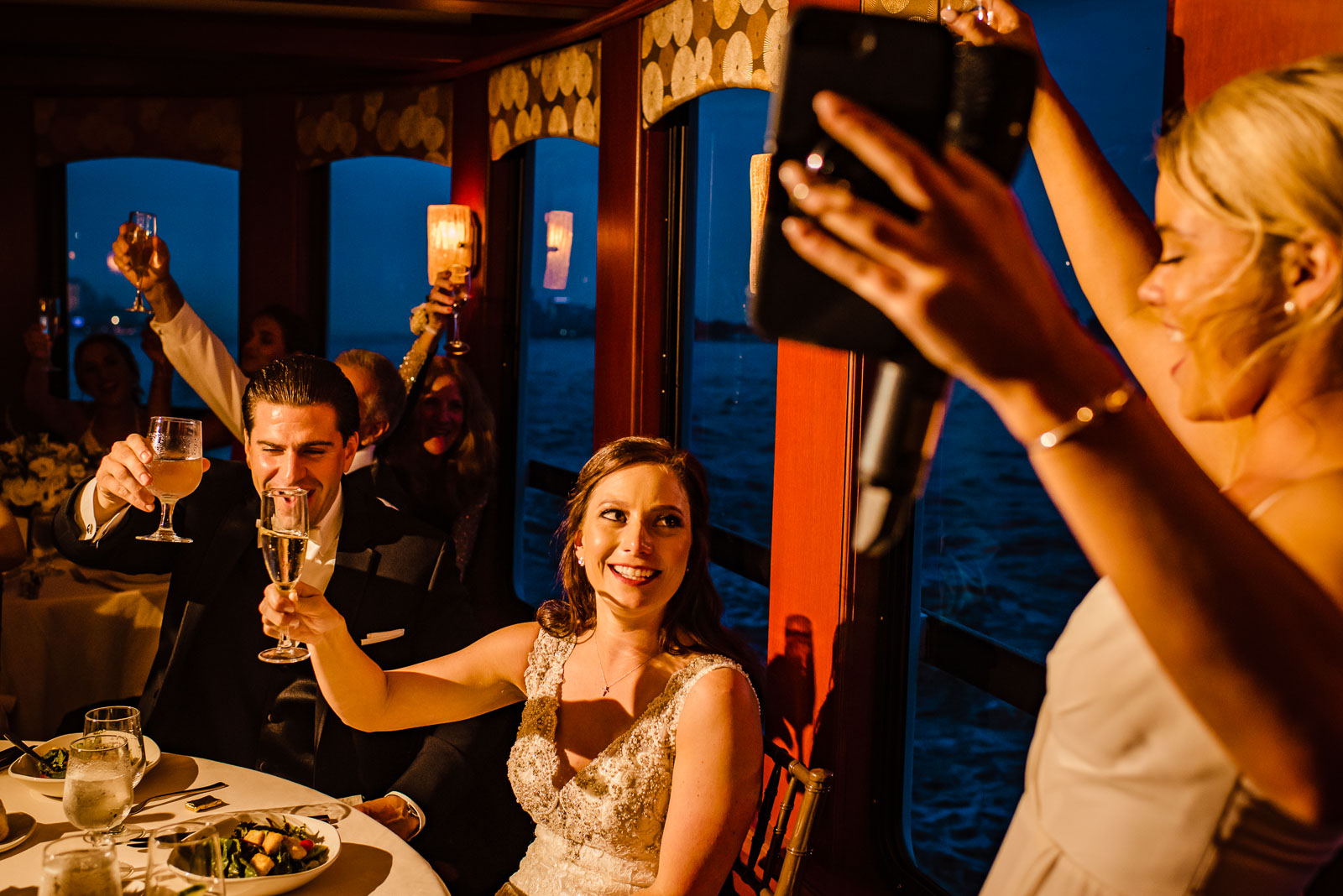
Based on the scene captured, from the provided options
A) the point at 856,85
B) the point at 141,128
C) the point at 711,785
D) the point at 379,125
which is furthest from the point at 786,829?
the point at 141,128

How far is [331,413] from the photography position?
7.73 ft

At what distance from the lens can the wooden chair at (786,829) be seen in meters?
1.72

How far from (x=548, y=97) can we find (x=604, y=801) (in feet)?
12.6

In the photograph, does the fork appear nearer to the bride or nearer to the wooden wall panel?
the bride

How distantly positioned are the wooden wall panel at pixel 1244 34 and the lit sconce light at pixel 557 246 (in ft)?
13.4

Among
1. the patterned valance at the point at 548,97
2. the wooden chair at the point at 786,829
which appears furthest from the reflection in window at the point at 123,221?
the wooden chair at the point at 786,829

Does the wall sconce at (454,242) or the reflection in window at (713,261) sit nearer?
the reflection in window at (713,261)

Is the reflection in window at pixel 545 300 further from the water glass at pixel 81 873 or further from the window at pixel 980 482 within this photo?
the water glass at pixel 81 873

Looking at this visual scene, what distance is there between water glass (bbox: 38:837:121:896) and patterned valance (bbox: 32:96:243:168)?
20.1 ft

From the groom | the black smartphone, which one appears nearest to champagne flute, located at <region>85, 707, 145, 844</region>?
the groom

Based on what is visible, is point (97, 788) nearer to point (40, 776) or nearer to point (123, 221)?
point (40, 776)

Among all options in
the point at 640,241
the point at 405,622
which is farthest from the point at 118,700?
the point at 640,241

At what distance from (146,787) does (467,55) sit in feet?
14.8

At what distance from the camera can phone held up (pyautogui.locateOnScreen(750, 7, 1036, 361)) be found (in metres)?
0.49
